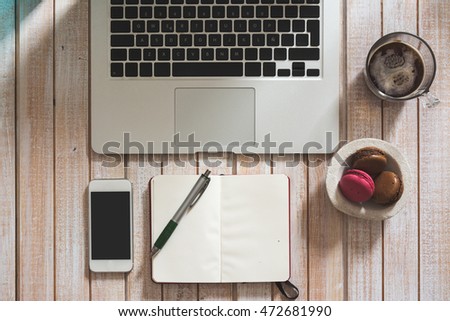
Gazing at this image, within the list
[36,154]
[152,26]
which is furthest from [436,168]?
[36,154]

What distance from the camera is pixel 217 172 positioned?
0.77 meters

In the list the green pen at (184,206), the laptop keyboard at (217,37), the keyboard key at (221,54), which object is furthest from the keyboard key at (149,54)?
the green pen at (184,206)

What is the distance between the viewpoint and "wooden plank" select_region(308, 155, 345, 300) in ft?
2.53

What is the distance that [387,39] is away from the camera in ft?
2.43

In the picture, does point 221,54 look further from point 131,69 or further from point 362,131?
point 362,131

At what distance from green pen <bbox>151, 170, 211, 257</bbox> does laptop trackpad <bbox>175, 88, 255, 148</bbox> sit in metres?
0.07

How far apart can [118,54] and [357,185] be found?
44cm

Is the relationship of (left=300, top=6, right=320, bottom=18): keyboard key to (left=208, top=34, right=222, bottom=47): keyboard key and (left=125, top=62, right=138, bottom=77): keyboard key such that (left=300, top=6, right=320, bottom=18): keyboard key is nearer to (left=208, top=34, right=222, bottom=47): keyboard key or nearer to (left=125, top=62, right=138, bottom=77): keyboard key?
(left=208, top=34, right=222, bottom=47): keyboard key

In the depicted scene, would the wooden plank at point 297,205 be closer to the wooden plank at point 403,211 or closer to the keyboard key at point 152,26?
the wooden plank at point 403,211

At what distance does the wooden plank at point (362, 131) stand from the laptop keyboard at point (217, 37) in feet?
0.24

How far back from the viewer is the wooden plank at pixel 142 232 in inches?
30.4

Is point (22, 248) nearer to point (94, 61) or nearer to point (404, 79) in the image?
point (94, 61)
